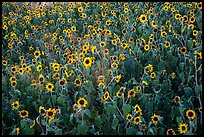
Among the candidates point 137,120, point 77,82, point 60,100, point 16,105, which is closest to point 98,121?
point 137,120

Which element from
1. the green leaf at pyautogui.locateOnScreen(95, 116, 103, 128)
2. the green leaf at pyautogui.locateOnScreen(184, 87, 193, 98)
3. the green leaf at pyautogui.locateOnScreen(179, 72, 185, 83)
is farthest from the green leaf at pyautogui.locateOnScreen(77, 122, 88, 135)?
the green leaf at pyautogui.locateOnScreen(179, 72, 185, 83)

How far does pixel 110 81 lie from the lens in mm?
4930

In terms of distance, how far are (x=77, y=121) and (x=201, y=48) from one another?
2649 millimetres

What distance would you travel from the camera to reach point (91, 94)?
4.77 meters

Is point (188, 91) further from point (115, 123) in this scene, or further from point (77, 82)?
point (77, 82)

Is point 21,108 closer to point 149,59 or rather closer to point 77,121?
point 77,121

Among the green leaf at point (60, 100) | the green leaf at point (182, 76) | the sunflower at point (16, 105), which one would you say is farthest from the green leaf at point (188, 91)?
the sunflower at point (16, 105)

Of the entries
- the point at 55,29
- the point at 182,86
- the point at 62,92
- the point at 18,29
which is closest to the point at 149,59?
the point at 182,86

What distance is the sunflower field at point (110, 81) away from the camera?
3961 millimetres

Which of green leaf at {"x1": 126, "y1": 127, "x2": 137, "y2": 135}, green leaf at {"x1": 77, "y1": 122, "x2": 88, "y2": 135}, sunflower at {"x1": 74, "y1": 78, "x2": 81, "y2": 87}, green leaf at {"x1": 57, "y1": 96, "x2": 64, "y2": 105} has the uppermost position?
sunflower at {"x1": 74, "y1": 78, "x2": 81, "y2": 87}

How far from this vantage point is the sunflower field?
13.0 feet

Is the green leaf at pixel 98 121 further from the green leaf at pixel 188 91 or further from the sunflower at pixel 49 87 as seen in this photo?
the green leaf at pixel 188 91

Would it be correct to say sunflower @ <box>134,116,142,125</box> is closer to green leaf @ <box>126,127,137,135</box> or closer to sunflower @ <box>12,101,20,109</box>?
green leaf @ <box>126,127,137,135</box>

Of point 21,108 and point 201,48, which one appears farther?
point 201,48
